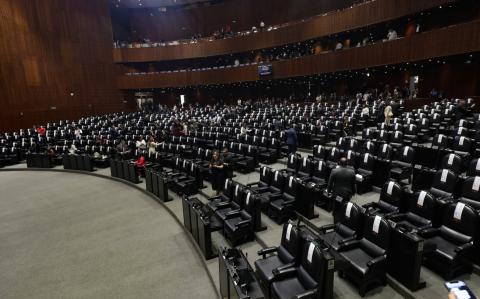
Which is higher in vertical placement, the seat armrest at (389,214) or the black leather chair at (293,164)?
the black leather chair at (293,164)

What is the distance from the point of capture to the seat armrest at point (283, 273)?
11.6 feet

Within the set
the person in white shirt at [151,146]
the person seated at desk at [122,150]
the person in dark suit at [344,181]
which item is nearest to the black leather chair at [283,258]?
the person in dark suit at [344,181]

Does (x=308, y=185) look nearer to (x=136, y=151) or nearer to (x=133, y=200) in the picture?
(x=133, y=200)

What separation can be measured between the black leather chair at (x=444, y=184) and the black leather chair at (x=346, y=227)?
5.10 feet

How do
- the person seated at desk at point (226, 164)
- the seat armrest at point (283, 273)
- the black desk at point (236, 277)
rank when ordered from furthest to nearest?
1. the person seated at desk at point (226, 164)
2. the seat armrest at point (283, 273)
3. the black desk at point (236, 277)

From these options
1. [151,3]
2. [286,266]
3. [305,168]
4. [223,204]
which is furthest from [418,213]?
[151,3]

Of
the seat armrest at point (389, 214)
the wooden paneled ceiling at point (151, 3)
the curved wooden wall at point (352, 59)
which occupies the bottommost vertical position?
the seat armrest at point (389, 214)

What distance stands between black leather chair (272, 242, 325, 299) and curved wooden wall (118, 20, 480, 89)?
44.2ft

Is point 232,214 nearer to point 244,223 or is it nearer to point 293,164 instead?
point 244,223

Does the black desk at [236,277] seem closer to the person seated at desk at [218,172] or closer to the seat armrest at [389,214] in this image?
the seat armrest at [389,214]

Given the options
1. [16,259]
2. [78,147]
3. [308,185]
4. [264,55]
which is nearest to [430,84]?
[264,55]

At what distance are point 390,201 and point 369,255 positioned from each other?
3.93ft

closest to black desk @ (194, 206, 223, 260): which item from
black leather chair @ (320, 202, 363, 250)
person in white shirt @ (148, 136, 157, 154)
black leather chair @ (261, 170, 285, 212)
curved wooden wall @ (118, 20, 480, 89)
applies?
black leather chair @ (261, 170, 285, 212)

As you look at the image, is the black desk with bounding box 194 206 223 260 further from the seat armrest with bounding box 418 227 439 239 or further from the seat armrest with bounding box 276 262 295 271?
the seat armrest with bounding box 418 227 439 239
